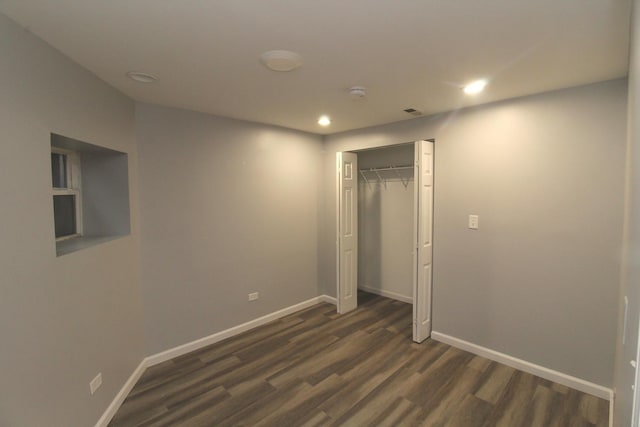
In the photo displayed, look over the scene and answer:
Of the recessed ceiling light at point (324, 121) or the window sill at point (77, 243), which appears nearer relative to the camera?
the window sill at point (77, 243)

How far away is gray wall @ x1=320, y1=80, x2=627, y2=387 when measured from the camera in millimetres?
2271

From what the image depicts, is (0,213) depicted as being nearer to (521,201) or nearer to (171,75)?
(171,75)

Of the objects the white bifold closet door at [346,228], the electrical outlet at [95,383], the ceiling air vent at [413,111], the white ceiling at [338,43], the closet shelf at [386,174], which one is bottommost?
the electrical outlet at [95,383]

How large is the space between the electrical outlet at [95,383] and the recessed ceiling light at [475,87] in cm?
333

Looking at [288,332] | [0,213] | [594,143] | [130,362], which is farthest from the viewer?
[288,332]

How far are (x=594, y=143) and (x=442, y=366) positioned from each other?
7.26ft

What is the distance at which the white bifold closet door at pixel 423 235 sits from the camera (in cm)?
309

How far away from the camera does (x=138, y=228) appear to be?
268 centimetres

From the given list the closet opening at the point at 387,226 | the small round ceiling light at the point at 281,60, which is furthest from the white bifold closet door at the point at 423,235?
the small round ceiling light at the point at 281,60

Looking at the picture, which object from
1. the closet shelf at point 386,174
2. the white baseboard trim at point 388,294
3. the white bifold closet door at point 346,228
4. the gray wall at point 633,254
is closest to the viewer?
the gray wall at point 633,254

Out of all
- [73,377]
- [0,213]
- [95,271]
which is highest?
[0,213]

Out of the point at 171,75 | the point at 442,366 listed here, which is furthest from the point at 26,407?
the point at 442,366

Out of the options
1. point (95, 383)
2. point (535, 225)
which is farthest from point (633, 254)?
point (95, 383)

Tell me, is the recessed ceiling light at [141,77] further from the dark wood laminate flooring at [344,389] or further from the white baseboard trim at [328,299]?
the white baseboard trim at [328,299]
